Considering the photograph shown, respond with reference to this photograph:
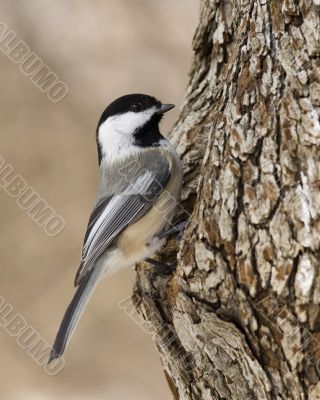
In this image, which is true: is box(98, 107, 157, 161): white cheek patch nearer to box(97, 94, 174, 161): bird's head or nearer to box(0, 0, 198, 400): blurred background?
box(97, 94, 174, 161): bird's head

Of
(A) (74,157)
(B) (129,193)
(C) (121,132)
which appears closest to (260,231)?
(B) (129,193)

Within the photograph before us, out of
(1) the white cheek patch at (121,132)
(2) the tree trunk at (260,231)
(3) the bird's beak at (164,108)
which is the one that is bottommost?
(2) the tree trunk at (260,231)

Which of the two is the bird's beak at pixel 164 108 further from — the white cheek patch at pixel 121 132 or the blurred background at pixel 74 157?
the blurred background at pixel 74 157

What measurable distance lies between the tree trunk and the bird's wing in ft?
1.35

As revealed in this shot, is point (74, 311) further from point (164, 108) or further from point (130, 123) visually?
point (164, 108)

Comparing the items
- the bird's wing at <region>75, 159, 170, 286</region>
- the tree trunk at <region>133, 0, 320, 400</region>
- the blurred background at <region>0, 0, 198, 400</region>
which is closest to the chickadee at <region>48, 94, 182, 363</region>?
the bird's wing at <region>75, 159, 170, 286</region>

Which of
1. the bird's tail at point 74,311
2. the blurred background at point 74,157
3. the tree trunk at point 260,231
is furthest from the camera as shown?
the blurred background at point 74,157

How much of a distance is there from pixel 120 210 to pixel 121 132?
14.7 inches

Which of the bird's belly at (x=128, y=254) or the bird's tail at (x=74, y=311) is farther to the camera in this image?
the bird's belly at (x=128, y=254)

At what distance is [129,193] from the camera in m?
2.40

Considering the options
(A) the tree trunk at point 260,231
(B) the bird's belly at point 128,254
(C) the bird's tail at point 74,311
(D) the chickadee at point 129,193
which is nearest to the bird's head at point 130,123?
(D) the chickadee at point 129,193

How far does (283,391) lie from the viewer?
163 cm

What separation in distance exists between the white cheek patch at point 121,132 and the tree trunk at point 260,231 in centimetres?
69

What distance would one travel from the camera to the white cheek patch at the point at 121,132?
255cm
